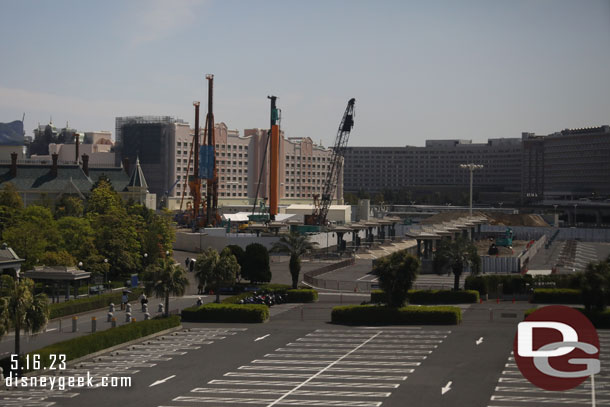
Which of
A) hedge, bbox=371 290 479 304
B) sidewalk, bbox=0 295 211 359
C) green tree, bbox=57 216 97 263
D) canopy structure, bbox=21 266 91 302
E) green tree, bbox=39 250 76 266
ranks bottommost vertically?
sidewalk, bbox=0 295 211 359

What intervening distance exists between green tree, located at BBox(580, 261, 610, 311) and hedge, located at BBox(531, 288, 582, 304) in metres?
10.0

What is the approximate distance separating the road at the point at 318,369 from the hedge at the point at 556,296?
829 centimetres

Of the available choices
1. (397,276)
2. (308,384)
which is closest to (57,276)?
A: (397,276)

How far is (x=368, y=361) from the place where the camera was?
Result: 4016cm

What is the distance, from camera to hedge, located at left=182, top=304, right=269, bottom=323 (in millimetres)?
52875

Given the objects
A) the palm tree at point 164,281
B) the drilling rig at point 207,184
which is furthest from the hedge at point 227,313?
the drilling rig at point 207,184

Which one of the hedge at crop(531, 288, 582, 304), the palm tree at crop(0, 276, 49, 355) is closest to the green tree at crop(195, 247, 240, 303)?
the palm tree at crop(0, 276, 49, 355)

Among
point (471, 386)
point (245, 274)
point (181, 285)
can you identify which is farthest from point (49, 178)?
point (471, 386)

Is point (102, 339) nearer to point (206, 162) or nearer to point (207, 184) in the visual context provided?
point (207, 184)

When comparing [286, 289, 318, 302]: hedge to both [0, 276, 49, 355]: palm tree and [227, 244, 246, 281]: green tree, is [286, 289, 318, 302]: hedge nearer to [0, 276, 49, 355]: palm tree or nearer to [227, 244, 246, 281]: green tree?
[227, 244, 246, 281]: green tree

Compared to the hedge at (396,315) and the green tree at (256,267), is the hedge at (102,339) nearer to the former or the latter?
the hedge at (396,315)

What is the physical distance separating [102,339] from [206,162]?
4545 inches

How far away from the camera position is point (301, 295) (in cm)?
6391

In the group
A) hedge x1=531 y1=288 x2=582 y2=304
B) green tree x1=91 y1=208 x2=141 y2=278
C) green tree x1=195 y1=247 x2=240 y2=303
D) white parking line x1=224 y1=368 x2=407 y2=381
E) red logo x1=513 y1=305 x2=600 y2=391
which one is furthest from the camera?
green tree x1=91 y1=208 x2=141 y2=278
